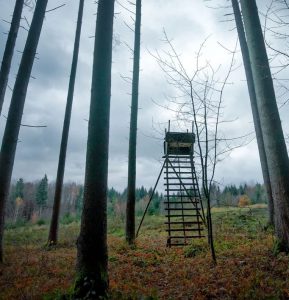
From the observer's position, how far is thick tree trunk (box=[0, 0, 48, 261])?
8312 mm

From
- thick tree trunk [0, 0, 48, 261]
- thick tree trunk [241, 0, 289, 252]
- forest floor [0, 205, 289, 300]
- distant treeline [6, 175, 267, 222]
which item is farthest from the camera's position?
distant treeline [6, 175, 267, 222]

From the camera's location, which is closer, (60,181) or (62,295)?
(62,295)

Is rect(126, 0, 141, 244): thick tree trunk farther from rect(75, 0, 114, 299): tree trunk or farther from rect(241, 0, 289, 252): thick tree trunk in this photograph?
rect(75, 0, 114, 299): tree trunk

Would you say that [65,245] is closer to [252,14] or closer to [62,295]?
[62,295]

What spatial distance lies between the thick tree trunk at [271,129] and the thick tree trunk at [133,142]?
572cm

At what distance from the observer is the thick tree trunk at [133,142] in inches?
434

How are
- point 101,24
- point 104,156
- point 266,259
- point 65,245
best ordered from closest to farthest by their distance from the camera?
point 104,156 < point 101,24 < point 266,259 < point 65,245

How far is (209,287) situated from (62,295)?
2.67m

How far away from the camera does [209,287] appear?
17.5 feet

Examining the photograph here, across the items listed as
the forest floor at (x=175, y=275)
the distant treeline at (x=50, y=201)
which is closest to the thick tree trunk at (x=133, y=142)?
the forest floor at (x=175, y=275)

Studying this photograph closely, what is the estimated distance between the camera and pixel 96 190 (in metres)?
4.91

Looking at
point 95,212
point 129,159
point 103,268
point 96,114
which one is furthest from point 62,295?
point 129,159

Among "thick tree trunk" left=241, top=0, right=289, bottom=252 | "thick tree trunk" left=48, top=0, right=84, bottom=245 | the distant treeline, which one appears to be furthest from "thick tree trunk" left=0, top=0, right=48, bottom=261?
the distant treeline

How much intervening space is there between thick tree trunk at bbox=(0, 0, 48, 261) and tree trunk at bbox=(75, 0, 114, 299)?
177 inches
